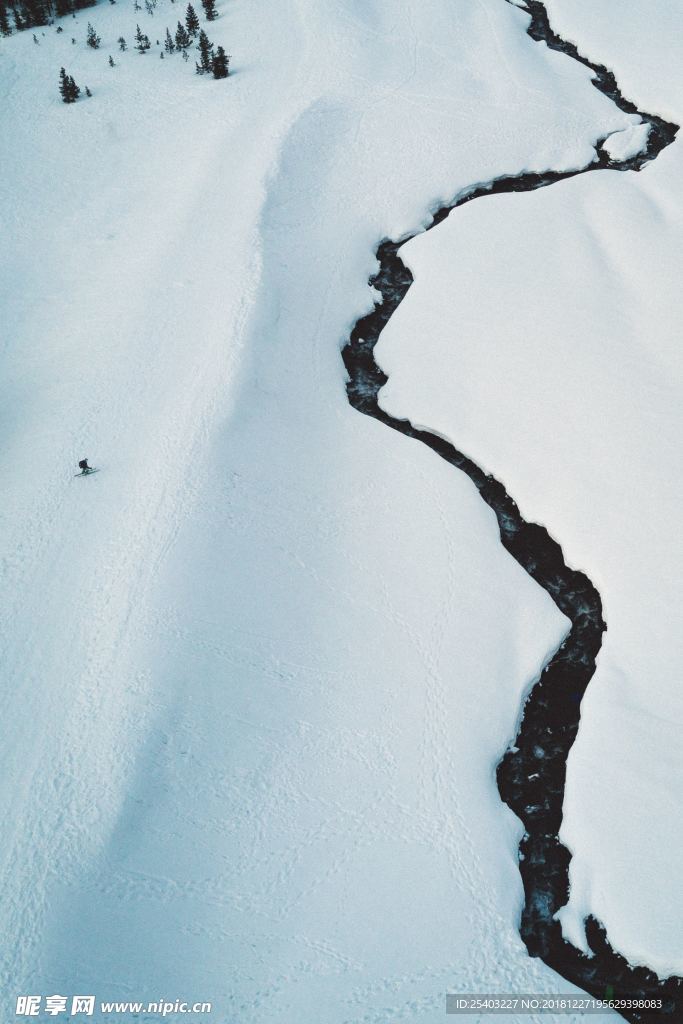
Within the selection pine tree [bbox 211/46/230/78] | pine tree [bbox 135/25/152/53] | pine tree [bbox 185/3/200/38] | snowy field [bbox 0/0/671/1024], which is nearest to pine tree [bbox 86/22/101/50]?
pine tree [bbox 135/25/152/53]

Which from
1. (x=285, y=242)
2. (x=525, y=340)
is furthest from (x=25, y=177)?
(x=525, y=340)

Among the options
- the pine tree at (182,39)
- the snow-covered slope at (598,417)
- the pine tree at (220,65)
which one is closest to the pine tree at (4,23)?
the pine tree at (182,39)

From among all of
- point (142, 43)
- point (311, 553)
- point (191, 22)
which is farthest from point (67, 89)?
point (311, 553)

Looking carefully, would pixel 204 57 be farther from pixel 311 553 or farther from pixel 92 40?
pixel 311 553

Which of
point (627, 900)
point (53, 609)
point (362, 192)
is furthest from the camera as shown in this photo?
point (362, 192)

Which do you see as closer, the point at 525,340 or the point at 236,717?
the point at 236,717

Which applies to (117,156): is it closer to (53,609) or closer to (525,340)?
(525,340)

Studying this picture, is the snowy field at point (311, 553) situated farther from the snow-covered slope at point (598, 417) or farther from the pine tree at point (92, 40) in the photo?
the pine tree at point (92, 40)
